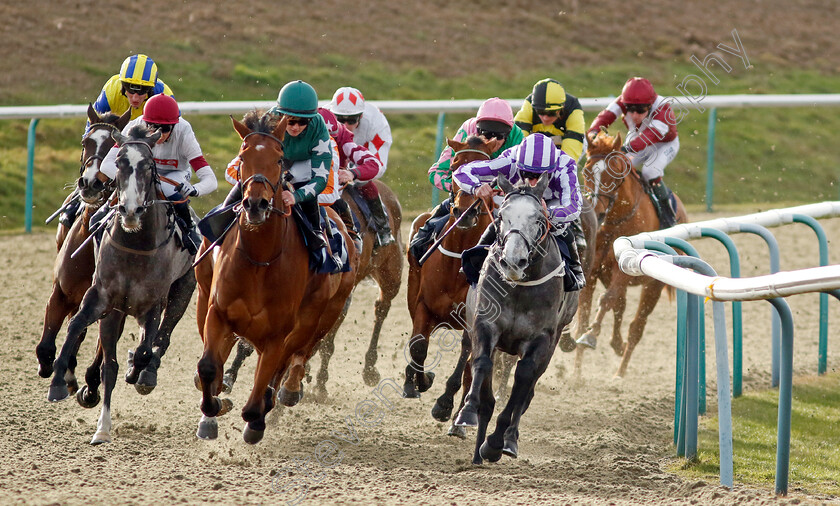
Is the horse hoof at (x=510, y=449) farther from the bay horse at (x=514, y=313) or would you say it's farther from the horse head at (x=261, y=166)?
the horse head at (x=261, y=166)

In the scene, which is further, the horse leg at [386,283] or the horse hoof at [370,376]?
the horse leg at [386,283]

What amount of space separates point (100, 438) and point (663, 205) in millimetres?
5113

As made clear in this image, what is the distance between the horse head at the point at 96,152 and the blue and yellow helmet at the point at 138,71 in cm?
37

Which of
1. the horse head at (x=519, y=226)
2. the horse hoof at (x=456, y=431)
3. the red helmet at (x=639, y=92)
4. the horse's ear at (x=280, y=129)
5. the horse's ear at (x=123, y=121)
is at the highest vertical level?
the red helmet at (x=639, y=92)

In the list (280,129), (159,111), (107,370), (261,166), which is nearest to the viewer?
(261,166)

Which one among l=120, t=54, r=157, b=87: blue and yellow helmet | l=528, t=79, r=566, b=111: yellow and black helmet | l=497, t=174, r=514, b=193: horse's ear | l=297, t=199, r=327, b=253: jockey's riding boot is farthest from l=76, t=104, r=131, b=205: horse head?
l=528, t=79, r=566, b=111: yellow and black helmet

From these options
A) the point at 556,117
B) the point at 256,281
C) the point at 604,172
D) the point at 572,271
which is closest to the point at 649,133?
the point at 604,172

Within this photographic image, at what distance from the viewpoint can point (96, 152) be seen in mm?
6484

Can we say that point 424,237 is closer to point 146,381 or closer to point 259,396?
point 259,396

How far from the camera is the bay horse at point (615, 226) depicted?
880 cm

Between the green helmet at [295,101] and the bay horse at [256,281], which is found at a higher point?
the green helmet at [295,101]

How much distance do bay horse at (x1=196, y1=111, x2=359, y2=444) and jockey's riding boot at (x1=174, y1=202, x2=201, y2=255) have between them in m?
0.61

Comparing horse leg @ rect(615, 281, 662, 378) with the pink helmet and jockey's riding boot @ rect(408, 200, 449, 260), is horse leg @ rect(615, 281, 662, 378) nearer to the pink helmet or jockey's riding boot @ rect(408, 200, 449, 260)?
jockey's riding boot @ rect(408, 200, 449, 260)

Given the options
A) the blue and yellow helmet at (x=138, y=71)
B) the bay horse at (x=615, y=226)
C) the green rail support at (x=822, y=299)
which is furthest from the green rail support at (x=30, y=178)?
the green rail support at (x=822, y=299)
